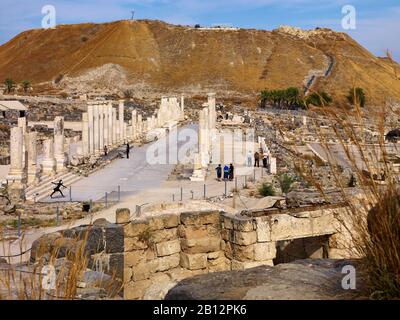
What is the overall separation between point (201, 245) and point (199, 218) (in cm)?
40

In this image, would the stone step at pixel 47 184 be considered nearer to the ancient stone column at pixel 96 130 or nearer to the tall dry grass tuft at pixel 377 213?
the ancient stone column at pixel 96 130

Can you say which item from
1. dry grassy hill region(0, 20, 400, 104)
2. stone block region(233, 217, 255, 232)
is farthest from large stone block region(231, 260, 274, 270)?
dry grassy hill region(0, 20, 400, 104)

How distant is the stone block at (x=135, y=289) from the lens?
7844 millimetres

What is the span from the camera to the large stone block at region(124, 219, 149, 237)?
814 centimetres

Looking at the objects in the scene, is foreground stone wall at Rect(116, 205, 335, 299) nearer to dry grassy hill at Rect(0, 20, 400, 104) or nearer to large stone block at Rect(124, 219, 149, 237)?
large stone block at Rect(124, 219, 149, 237)

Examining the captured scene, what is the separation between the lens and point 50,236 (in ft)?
25.1

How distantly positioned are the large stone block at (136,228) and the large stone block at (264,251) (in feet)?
5.35

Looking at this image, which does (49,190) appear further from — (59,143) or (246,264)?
(246,264)

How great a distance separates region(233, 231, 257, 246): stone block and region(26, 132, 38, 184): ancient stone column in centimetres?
1525

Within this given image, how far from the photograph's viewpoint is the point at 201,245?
27.8 ft

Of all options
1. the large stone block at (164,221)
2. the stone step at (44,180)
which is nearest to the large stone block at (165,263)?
the large stone block at (164,221)

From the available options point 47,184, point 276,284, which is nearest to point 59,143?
point 47,184
